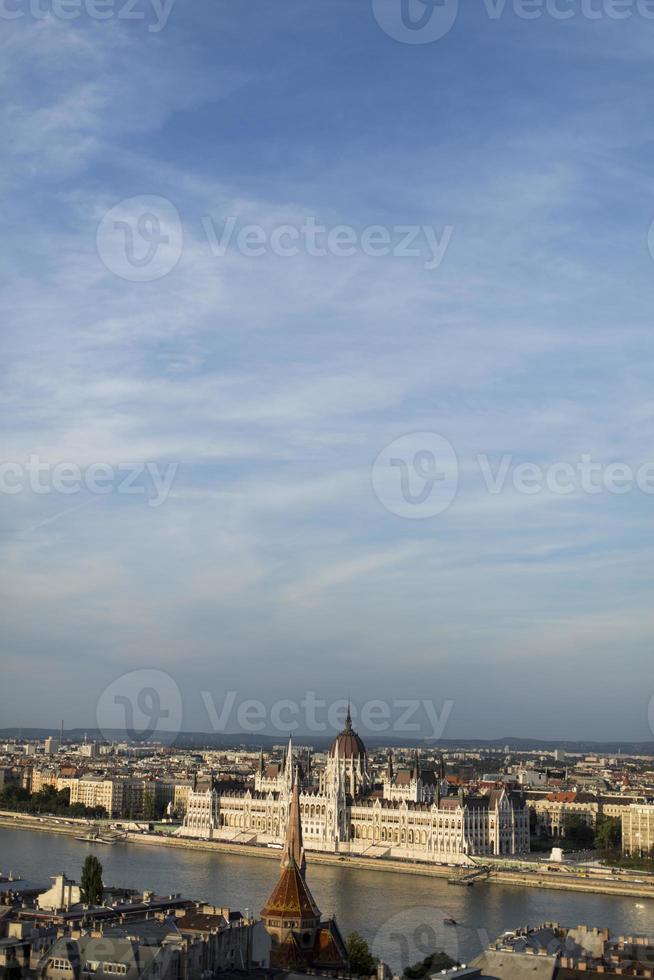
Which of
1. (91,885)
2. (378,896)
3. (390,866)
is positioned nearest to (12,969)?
(91,885)

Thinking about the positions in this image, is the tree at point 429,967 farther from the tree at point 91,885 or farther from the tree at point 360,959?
the tree at point 91,885

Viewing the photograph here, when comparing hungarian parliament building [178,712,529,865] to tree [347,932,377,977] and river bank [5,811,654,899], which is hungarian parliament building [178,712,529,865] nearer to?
river bank [5,811,654,899]

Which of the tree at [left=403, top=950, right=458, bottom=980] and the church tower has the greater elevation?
the church tower

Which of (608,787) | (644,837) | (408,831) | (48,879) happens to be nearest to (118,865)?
(48,879)

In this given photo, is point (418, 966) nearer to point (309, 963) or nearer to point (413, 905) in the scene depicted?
point (309, 963)

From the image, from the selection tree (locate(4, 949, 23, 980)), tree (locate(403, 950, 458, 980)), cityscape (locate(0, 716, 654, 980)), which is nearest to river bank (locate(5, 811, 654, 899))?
cityscape (locate(0, 716, 654, 980))

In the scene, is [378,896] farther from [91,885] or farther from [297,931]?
[297,931]

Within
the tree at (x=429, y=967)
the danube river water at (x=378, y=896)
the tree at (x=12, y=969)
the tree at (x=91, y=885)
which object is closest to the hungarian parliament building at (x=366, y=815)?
the danube river water at (x=378, y=896)
